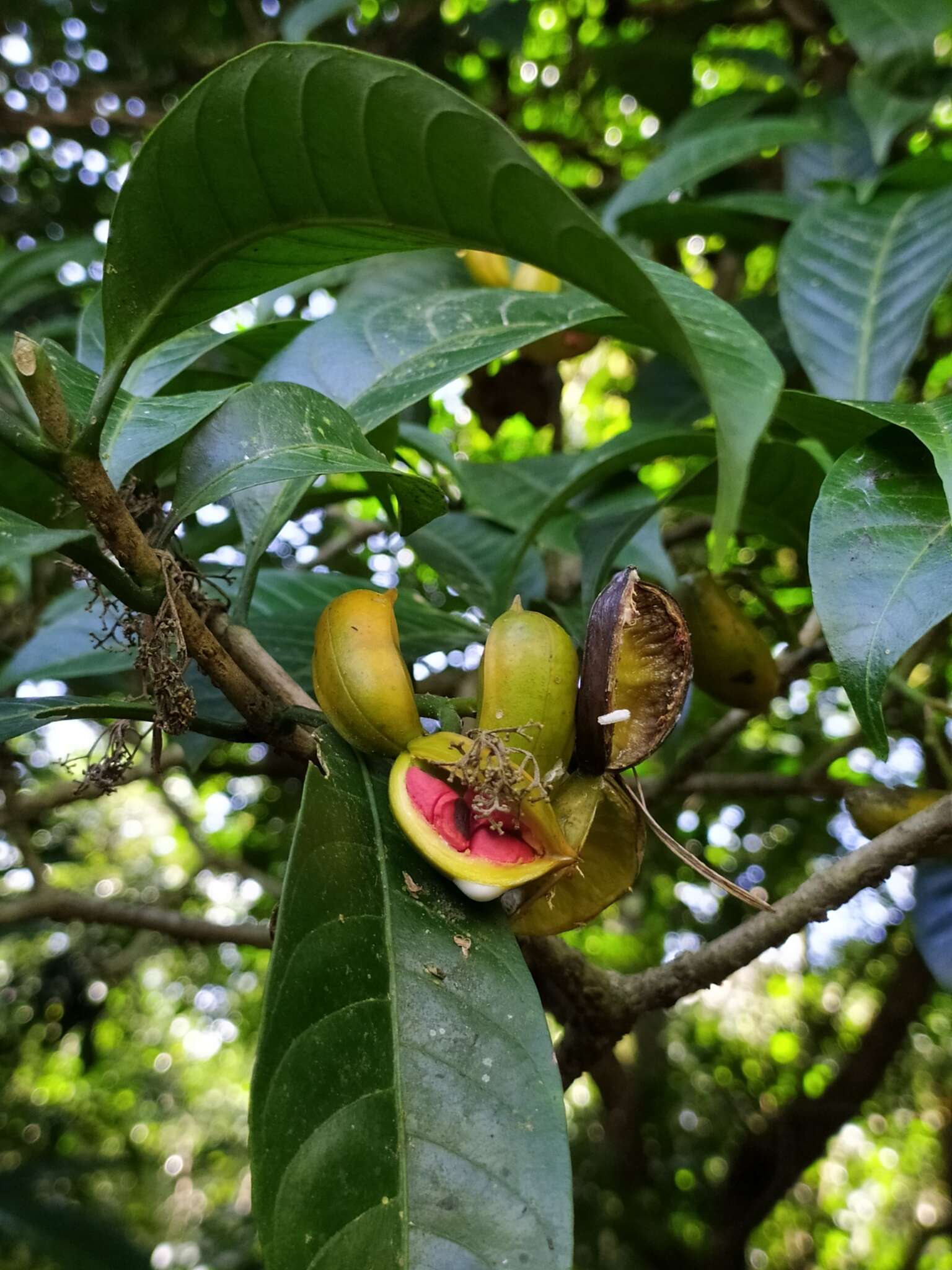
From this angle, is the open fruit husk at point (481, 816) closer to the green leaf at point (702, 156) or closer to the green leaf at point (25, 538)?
the green leaf at point (25, 538)

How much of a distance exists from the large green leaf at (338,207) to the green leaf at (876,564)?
0.11 meters

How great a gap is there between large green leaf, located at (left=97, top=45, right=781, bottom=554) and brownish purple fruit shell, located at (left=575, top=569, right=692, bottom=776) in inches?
3.0

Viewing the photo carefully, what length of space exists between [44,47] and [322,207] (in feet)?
6.71

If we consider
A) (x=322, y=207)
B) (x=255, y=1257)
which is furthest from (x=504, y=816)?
(x=255, y=1257)

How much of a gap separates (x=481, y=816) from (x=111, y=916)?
2.60ft

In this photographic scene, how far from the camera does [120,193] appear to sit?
1.55 feet

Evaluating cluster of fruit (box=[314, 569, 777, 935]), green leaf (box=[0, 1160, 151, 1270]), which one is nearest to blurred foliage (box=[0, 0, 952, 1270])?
green leaf (box=[0, 1160, 151, 1270])

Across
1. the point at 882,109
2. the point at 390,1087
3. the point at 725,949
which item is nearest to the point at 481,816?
the point at 390,1087

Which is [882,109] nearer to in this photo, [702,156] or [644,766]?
[702,156]

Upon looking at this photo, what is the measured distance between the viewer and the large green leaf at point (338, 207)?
43 cm

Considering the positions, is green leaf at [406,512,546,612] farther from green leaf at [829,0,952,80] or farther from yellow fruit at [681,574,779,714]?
green leaf at [829,0,952,80]

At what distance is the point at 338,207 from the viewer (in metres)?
0.50

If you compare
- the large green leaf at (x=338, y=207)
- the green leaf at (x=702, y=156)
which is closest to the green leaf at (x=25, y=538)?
the large green leaf at (x=338, y=207)

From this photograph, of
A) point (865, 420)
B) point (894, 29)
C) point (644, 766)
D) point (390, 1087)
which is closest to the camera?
point (390, 1087)
